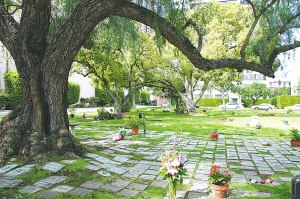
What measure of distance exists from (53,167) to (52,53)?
95.2 inches

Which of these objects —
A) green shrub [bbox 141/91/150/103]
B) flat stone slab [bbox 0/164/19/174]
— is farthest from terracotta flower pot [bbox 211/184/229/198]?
green shrub [bbox 141/91/150/103]

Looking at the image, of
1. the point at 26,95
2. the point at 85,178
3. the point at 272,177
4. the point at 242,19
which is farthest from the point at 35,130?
the point at 242,19

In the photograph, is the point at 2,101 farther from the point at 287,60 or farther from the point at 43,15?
the point at 287,60

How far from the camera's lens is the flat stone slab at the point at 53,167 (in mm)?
3846

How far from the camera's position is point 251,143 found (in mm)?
7102

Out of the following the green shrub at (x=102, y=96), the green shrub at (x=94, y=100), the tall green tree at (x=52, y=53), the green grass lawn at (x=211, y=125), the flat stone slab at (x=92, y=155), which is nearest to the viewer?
the tall green tree at (x=52, y=53)

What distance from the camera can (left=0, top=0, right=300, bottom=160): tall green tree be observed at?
4441 mm

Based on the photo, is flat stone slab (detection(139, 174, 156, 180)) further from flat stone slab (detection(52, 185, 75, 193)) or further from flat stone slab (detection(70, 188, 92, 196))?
flat stone slab (detection(52, 185, 75, 193))

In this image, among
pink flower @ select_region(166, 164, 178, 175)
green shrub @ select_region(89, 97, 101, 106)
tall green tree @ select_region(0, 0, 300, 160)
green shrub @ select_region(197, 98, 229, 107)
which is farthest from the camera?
green shrub @ select_region(197, 98, 229, 107)

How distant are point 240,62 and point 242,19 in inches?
558

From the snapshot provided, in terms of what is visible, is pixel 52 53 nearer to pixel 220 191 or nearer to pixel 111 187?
pixel 111 187

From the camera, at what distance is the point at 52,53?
455cm

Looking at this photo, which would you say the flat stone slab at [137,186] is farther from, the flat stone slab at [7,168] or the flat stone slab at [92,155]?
the flat stone slab at [7,168]

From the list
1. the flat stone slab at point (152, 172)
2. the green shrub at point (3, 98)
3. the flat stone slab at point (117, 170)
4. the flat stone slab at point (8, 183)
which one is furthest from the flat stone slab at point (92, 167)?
the green shrub at point (3, 98)
